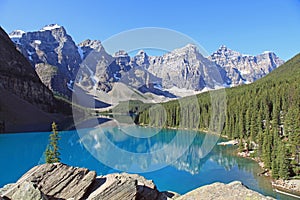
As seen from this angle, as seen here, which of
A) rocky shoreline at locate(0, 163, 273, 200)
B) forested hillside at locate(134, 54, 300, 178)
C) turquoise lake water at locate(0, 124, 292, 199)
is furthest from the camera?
forested hillside at locate(134, 54, 300, 178)

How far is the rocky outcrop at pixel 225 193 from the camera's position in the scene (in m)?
6.58

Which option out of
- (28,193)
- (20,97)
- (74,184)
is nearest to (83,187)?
(74,184)

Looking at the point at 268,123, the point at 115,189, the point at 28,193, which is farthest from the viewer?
the point at 268,123

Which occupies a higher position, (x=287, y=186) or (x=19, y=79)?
(x=19, y=79)

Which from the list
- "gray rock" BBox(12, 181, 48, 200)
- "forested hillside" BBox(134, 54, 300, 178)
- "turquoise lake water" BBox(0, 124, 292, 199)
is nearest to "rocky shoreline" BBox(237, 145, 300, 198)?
"turquoise lake water" BBox(0, 124, 292, 199)

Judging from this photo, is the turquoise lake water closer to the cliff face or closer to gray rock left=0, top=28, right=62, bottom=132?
gray rock left=0, top=28, right=62, bottom=132

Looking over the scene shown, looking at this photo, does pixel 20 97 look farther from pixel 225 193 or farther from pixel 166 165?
pixel 225 193

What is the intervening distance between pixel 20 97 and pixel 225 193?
274ft

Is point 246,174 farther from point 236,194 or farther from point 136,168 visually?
point 236,194

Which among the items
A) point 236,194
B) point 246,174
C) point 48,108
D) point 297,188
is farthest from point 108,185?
point 48,108

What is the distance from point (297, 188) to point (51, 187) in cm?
1676

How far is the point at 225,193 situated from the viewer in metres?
6.89

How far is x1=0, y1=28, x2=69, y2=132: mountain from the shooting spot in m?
66.3

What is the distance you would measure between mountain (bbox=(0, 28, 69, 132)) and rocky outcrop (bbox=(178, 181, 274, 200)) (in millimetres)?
62683
